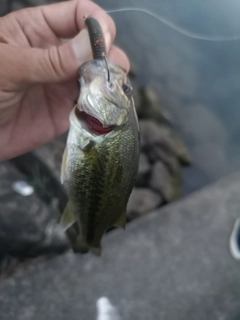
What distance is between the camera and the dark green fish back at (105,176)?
2.81ft

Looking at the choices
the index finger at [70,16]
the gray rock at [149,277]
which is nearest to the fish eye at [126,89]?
the index finger at [70,16]

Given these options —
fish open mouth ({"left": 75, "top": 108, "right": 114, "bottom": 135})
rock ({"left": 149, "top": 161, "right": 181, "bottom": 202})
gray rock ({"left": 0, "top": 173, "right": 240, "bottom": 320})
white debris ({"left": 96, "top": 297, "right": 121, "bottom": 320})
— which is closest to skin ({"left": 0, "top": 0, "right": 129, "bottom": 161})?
fish open mouth ({"left": 75, "top": 108, "right": 114, "bottom": 135})

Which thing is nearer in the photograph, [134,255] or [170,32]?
[134,255]

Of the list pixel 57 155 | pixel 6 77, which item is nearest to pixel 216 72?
pixel 57 155

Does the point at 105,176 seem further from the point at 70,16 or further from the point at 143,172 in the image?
the point at 143,172

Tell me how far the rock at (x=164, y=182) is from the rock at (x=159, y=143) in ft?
0.24

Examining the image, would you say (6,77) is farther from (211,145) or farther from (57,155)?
(211,145)

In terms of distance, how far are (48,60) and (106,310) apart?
99 centimetres

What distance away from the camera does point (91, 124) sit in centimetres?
83

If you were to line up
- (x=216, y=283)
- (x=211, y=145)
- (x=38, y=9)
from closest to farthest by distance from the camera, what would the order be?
(x=38, y=9) < (x=216, y=283) < (x=211, y=145)

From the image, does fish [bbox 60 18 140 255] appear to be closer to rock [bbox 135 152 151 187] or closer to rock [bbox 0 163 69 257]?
rock [bbox 0 163 69 257]

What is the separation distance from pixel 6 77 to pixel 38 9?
0.45 m

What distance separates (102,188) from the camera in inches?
36.4

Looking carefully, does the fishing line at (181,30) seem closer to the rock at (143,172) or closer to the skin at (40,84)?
the rock at (143,172)
